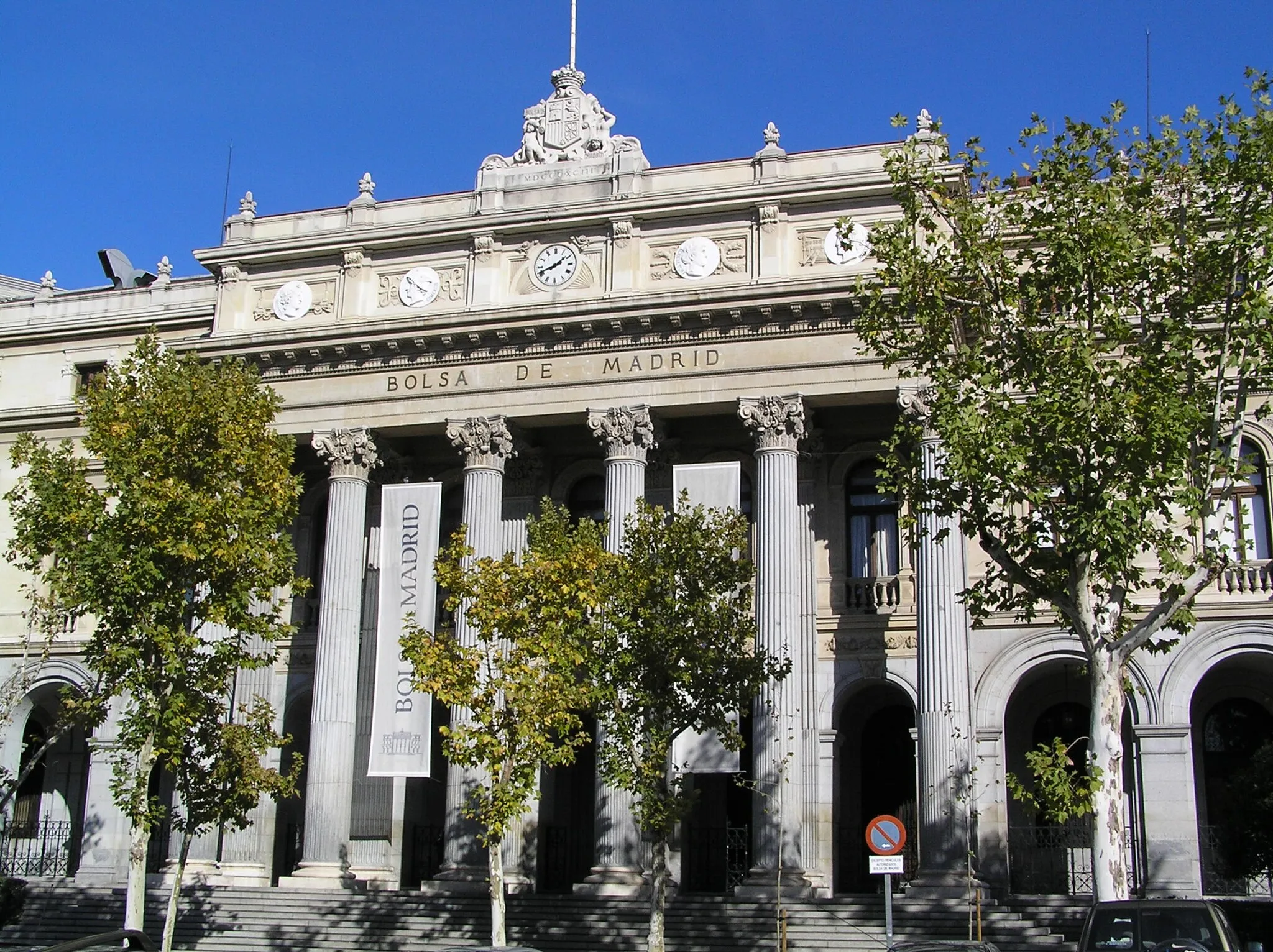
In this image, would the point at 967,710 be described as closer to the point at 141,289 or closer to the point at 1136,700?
the point at 1136,700

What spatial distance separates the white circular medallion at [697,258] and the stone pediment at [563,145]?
8.91ft

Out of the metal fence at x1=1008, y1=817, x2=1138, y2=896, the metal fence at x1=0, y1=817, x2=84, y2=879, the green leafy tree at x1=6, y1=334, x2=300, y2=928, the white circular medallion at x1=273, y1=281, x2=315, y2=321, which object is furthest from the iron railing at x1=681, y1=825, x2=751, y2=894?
the metal fence at x1=0, y1=817, x2=84, y2=879

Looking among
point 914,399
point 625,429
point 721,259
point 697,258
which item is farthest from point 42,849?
point 914,399

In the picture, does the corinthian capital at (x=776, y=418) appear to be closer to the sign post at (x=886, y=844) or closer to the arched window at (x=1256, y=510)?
the arched window at (x=1256, y=510)

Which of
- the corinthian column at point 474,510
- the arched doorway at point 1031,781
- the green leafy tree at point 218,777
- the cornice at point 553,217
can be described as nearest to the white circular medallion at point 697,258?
the cornice at point 553,217

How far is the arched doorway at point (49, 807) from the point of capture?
41656 mm

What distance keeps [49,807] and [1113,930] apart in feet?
109

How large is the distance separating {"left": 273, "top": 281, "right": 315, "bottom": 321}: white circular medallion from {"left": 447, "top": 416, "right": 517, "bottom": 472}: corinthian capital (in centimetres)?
563

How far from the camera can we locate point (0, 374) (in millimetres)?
45406

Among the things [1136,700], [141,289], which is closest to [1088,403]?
[1136,700]

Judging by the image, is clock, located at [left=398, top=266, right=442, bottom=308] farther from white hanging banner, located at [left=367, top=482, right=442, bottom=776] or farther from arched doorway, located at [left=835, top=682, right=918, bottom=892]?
arched doorway, located at [left=835, top=682, right=918, bottom=892]

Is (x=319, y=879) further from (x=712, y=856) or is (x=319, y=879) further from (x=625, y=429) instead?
(x=625, y=429)

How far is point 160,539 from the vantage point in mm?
28500

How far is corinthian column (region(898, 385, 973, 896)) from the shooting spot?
104 ft
